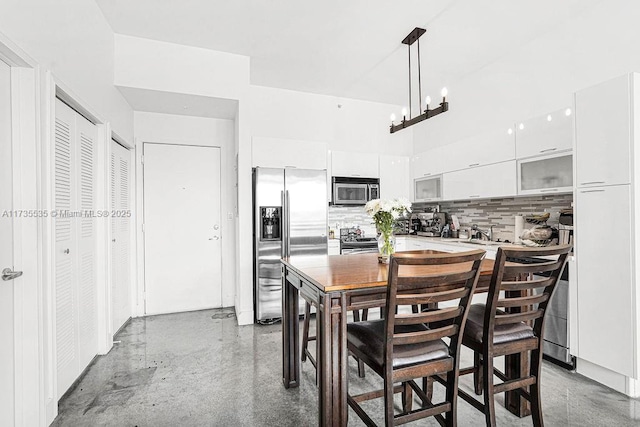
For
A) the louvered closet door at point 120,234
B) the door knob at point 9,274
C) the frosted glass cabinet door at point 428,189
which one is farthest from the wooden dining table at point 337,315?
A: the frosted glass cabinet door at point 428,189

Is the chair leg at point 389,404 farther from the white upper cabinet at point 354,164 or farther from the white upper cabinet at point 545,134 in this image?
the white upper cabinet at point 354,164

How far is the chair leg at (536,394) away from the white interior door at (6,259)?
2758 mm

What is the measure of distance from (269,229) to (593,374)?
123 inches

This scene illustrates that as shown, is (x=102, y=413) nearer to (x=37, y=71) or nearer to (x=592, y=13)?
(x=37, y=71)

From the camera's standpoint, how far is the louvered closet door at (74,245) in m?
2.16

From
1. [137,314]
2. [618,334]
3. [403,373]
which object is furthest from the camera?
[137,314]

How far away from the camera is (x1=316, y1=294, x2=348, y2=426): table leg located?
5.06 feet

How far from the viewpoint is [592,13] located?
109 inches

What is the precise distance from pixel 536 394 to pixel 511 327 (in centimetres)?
37

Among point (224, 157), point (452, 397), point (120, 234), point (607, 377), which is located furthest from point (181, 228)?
point (607, 377)

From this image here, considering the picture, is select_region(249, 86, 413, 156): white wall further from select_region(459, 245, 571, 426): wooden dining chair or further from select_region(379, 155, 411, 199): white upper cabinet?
select_region(459, 245, 571, 426): wooden dining chair

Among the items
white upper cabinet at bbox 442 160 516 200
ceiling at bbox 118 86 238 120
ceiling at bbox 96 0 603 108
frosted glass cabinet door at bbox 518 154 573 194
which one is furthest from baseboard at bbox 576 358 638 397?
ceiling at bbox 118 86 238 120

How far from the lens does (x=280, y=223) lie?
3.77m

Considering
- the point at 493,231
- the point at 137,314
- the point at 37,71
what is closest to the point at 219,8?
Result: the point at 37,71
